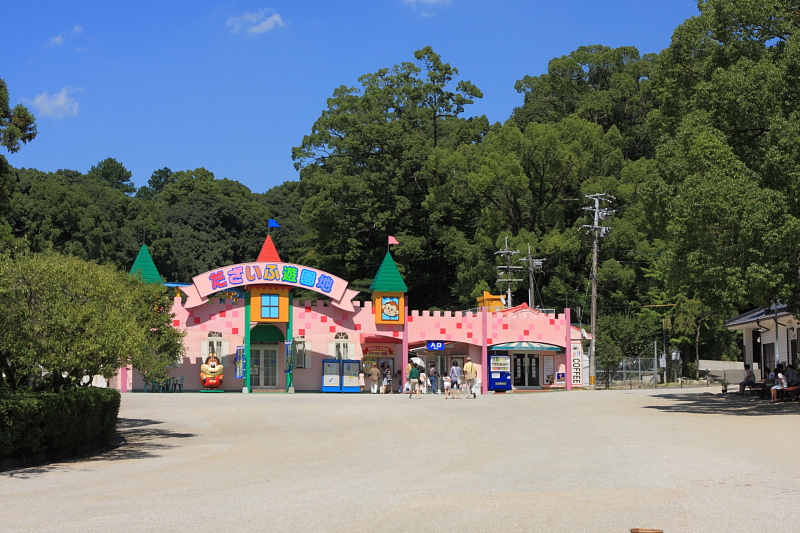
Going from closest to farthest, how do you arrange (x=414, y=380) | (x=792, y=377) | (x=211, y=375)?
(x=792, y=377) < (x=414, y=380) < (x=211, y=375)

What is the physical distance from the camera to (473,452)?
16.5 meters

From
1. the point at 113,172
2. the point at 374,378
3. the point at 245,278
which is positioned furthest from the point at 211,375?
the point at 113,172

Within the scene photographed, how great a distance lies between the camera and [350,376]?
139 feet

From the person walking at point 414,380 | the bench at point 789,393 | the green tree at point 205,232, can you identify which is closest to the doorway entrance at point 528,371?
the person walking at point 414,380

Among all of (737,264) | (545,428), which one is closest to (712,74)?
(737,264)

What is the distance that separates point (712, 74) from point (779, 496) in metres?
19.4

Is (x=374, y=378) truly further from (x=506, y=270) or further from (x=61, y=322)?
(x=61, y=322)

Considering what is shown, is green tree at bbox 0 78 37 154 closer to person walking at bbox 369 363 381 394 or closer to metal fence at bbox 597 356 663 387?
person walking at bbox 369 363 381 394

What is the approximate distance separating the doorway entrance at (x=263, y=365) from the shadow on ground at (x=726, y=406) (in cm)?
1880

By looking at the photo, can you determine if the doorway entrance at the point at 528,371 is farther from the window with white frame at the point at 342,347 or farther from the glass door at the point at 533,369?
the window with white frame at the point at 342,347

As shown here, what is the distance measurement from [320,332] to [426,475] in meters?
30.3

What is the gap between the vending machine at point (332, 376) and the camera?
4212 centimetres

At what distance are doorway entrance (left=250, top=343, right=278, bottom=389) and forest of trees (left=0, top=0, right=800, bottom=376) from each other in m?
17.5

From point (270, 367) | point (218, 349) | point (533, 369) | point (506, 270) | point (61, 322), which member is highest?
point (506, 270)
